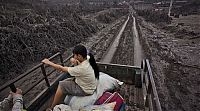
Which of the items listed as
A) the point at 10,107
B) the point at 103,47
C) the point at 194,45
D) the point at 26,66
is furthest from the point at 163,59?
the point at 10,107

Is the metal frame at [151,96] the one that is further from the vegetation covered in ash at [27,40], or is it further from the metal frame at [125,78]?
the vegetation covered in ash at [27,40]

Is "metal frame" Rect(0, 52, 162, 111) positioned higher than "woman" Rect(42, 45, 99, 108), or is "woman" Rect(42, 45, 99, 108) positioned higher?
"woman" Rect(42, 45, 99, 108)

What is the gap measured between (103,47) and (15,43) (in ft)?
17.3

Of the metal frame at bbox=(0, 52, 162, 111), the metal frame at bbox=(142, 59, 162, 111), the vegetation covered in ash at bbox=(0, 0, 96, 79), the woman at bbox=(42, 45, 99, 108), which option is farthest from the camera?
the vegetation covered in ash at bbox=(0, 0, 96, 79)

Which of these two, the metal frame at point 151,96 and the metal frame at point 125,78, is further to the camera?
the metal frame at point 125,78

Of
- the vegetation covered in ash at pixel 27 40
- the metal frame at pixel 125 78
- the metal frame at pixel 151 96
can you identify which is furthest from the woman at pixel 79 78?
the vegetation covered in ash at pixel 27 40

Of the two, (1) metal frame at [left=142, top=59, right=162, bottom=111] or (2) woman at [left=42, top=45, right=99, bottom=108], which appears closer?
(1) metal frame at [left=142, top=59, right=162, bottom=111]

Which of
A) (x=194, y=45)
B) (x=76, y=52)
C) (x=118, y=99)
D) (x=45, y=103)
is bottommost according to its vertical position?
(x=194, y=45)

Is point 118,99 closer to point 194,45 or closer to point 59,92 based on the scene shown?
point 59,92

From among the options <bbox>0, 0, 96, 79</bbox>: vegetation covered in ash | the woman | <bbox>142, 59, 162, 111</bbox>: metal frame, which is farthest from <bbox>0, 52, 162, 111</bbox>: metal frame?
<bbox>0, 0, 96, 79</bbox>: vegetation covered in ash

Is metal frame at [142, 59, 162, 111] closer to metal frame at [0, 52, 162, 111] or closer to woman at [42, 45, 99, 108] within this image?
metal frame at [0, 52, 162, 111]

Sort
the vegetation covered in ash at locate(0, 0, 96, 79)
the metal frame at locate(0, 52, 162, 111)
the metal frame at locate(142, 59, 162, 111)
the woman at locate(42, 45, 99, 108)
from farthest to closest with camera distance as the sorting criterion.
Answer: the vegetation covered in ash at locate(0, 0, 96, 79), the metal frame at locate(0, 52, 162, 111), the woman at locate(42, 45, 99, 108), the metal frame at locate(142, 59, 162, 111)

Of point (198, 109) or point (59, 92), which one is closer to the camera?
point (59, 92)

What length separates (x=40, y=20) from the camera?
12969 millimetres
